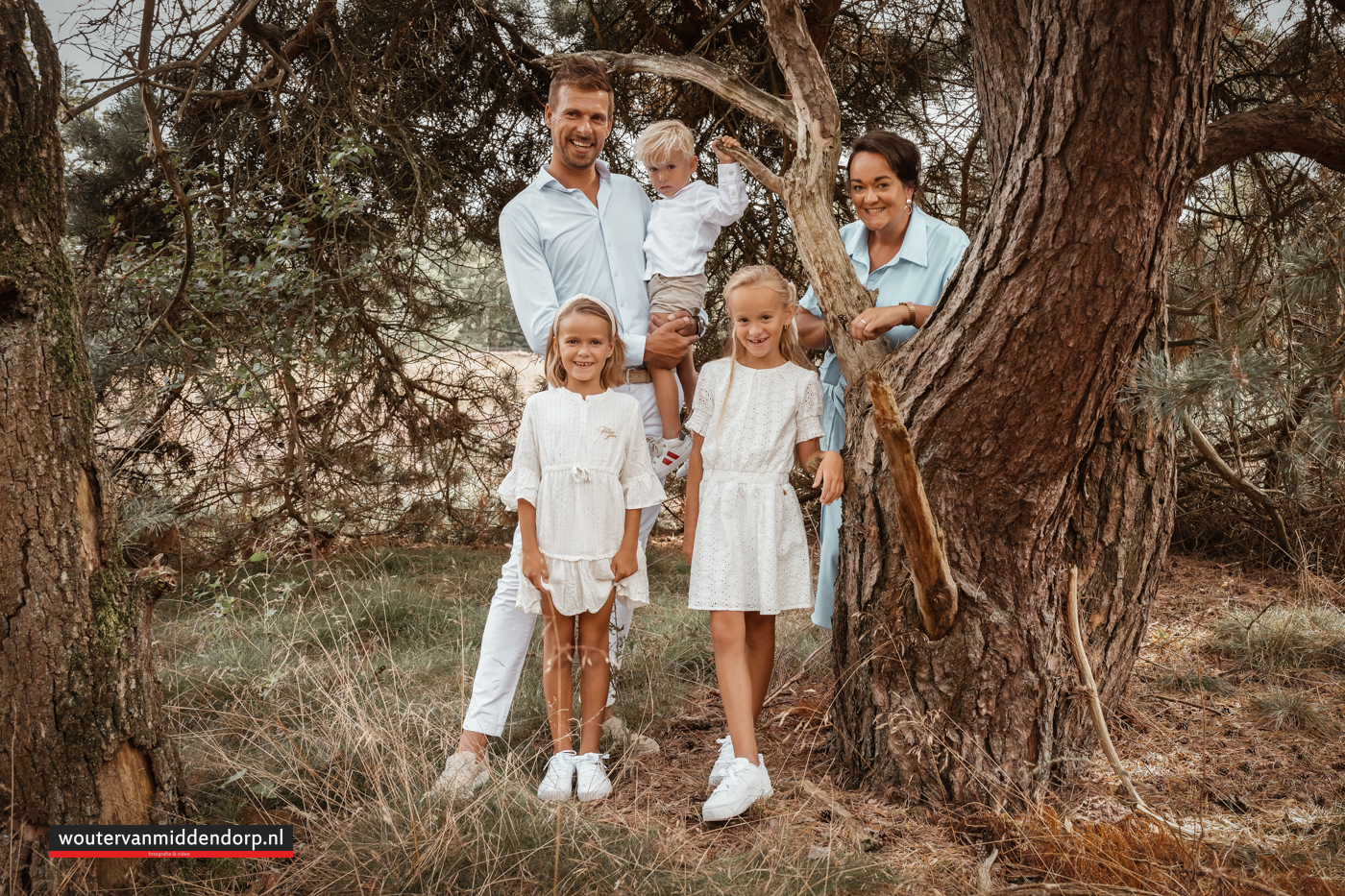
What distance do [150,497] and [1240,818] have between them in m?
4.67

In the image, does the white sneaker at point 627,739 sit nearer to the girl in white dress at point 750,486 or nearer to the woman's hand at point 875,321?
the girl in white dress at point 750,486

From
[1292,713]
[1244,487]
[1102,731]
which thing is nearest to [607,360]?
[1102,731]

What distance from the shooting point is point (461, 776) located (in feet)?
8.25

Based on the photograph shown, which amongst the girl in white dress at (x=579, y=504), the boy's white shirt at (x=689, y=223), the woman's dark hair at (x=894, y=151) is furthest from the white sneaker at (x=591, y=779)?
Answer: the woman's dark hair at (x=894, y=151)

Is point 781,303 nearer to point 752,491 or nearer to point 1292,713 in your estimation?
point 752,491

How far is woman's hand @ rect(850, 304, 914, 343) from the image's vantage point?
2.52 m

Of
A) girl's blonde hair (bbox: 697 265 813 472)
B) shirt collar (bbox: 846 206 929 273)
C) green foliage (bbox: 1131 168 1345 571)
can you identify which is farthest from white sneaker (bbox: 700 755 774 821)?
shirt collar (bbox: 846 206 929 273)

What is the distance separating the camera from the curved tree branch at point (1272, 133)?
8.66ft

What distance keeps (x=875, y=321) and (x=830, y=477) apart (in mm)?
441

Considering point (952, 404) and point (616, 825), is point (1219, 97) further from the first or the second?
point (616, 825)

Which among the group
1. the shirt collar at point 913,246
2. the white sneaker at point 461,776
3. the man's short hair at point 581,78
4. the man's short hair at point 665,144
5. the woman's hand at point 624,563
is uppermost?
the man's short hair at point 581,78

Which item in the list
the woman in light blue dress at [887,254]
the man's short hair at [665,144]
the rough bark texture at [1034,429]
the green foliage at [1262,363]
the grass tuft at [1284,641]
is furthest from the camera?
the grass tuft at [1284,641]

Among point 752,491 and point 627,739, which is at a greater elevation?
point 752,491

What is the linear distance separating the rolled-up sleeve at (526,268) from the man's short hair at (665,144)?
0.50 m
